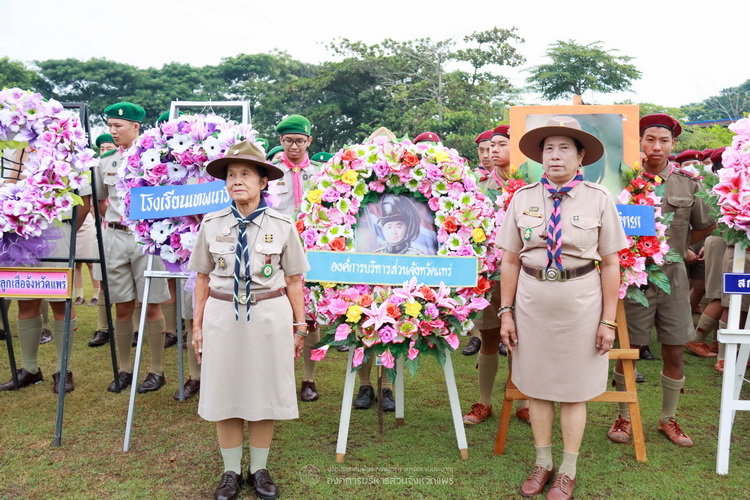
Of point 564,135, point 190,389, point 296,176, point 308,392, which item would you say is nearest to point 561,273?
point 564,135

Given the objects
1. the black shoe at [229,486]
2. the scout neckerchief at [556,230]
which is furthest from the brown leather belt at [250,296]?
the scout neckerchief at [556,230]

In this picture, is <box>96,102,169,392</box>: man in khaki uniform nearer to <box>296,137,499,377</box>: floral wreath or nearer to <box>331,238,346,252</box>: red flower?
<box>296,137,499,377</box>: floral wreath

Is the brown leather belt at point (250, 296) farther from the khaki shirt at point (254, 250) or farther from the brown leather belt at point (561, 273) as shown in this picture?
the brown leather belt at point (561, 273)

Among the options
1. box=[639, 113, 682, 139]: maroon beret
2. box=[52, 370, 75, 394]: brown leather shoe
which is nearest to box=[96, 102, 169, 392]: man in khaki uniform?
box=[52, 370, 75, 394]: brown leather shoe

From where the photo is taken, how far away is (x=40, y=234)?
4.40 meters

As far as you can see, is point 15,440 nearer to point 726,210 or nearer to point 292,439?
point 292,439

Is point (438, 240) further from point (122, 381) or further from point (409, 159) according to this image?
point (122, 381)

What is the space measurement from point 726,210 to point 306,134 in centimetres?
353

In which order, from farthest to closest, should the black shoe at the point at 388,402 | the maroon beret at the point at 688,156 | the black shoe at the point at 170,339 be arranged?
the maroon beret at the point at 688,156
the black shoe at the point at 170,339
the black shoe at the point at 388,402

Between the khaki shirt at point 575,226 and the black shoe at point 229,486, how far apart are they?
206 centimetres

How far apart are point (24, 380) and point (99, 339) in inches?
60.8

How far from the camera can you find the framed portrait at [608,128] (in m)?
4.09

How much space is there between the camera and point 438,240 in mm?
4066

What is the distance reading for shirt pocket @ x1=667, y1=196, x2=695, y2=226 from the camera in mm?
5090
